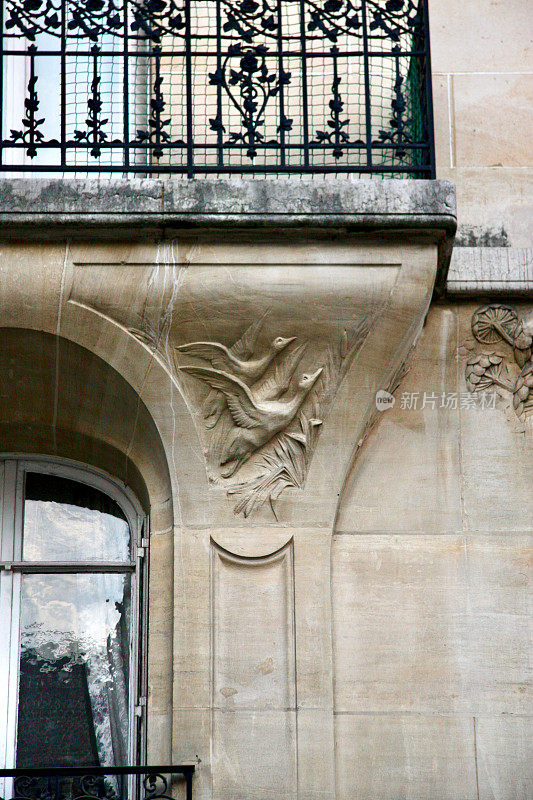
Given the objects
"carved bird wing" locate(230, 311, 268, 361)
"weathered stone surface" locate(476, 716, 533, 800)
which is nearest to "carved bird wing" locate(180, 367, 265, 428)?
"carved bird wing" locate(230, 311, 268, 361)

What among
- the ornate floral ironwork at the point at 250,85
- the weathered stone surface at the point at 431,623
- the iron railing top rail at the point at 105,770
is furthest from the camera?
the ornate floral ironwork at the point at 250,85

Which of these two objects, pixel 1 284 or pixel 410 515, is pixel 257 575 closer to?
pixel 410 515

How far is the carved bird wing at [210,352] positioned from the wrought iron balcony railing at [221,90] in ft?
3.07

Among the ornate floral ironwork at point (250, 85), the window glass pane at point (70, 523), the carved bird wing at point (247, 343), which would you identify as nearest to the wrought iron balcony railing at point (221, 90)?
the ornate floral ironwork at point (250, 85)

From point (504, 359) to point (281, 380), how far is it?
1264 millimetres

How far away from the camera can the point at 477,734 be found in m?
5.66

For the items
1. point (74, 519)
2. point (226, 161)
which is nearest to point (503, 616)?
point (74, 519)

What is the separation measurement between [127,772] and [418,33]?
419 centimetres

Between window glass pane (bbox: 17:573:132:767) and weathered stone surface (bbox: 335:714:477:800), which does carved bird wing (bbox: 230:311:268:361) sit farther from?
weathered stone surface (bbox: 335:714:477:800)

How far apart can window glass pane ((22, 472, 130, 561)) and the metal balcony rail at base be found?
4.13ft

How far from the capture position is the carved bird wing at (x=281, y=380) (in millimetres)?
5930

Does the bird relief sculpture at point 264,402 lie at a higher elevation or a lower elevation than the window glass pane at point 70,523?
higher

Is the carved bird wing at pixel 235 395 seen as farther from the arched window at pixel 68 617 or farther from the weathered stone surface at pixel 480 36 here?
the weathered stone surface at pixel 480 36

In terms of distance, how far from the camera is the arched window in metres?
6.21
